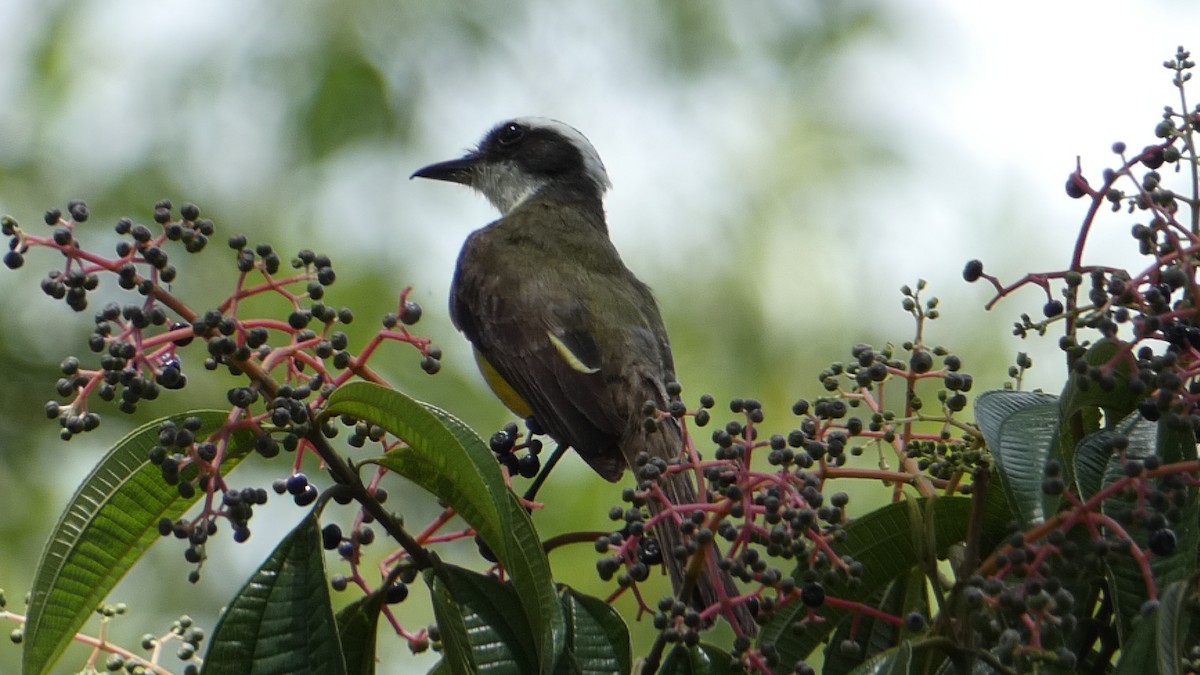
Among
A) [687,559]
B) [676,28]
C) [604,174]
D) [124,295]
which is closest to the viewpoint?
[687,559]

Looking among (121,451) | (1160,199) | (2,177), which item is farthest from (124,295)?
(1160,199)

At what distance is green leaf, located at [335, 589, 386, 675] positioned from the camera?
191 centimetres

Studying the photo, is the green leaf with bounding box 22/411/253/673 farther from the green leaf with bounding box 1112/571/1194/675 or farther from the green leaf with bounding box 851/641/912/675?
the green leaf with bounding box 1112/571/1194/675

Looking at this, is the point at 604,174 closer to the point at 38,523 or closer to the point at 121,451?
the point at 38,523

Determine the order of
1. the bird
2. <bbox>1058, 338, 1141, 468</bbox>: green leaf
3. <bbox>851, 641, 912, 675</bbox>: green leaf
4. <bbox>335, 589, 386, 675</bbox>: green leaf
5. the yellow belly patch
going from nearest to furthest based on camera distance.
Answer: <bbox>851, 641, 912, 675</bbox>: green leaf
<bbox>1058, 338, 1141, 468</bbox>: green leaf
<bbox>335, 589, 386, 675</bbox>: green leaf
the bird
the yellow belly patch

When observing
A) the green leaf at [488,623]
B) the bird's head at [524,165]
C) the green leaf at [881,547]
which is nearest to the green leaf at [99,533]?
the green leaf at [488,623]

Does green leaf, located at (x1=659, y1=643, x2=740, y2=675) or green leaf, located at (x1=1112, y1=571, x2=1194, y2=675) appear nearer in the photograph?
green leaf, located at (x1=1112, y1=571, x2=1194, y2=675)

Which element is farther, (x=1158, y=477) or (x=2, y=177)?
(x=2, y=177)

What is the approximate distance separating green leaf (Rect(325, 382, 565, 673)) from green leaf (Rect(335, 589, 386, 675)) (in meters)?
0.20

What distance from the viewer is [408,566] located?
1892 mm

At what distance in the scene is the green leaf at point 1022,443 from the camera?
5.50 ft

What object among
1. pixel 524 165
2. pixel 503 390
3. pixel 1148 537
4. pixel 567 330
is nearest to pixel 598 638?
pixel 1148 537

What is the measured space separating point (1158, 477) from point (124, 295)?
3.91 m

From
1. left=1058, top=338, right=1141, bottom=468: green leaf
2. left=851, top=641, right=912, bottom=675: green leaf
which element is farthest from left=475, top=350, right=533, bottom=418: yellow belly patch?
left=851, top=641, right=912, bottom=675: green leaf
